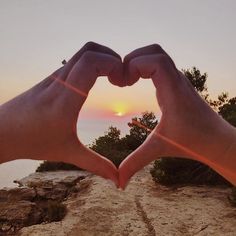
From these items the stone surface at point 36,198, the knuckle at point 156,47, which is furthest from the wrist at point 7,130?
the stone surface at point 36,198

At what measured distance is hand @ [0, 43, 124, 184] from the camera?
129cm

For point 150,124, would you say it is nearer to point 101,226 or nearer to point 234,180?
point 101,226

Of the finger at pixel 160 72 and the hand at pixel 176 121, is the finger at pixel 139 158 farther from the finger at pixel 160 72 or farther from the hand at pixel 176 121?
the finger at pixel 160 72

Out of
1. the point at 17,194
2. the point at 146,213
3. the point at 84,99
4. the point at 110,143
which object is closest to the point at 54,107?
the point at 84,99

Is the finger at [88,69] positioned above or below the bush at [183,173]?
below

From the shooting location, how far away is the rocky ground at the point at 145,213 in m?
7.09

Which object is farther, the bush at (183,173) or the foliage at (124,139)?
the foliage at (124,139)

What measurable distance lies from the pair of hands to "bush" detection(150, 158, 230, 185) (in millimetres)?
9906

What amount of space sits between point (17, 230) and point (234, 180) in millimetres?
7227

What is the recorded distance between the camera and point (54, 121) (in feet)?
4.38

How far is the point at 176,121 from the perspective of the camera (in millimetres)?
1406

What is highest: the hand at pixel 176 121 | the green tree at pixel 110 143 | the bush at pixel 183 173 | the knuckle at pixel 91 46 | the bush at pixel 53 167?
the green tree at pixel 110 143

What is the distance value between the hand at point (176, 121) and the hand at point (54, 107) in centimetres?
13

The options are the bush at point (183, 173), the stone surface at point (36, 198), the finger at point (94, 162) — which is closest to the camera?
the finger at point (94, 162)
